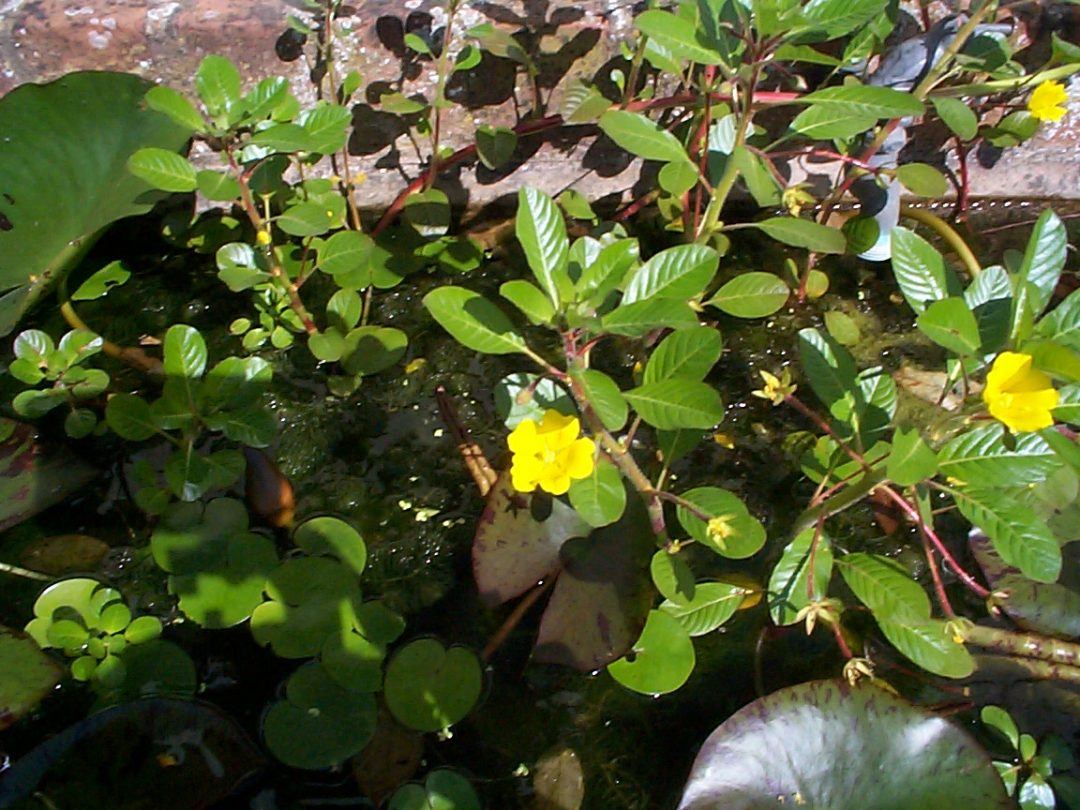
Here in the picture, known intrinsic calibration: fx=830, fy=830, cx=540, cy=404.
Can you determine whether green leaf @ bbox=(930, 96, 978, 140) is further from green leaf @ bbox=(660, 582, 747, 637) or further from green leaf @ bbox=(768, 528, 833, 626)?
green leaf @ bbox=(660, 582, 747, 637)

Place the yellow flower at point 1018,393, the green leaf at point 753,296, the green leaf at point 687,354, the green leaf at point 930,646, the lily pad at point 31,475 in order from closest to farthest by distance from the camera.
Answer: the yellow flower at point 1018,393 → the green leaf at point 687,354 → the green leaf at point 930,646 → the lily pad at point 31,475 → the green leaf at point 753,296

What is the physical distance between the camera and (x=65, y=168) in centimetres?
192

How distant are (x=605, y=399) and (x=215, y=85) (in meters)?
1.03

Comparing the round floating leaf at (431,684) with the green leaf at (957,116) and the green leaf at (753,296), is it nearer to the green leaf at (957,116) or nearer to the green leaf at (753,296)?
the green leaf at (753,296)

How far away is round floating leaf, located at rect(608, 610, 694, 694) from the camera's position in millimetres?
1466

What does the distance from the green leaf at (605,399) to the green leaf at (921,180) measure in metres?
1.13

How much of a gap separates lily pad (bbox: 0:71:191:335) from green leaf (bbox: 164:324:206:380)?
41 cm

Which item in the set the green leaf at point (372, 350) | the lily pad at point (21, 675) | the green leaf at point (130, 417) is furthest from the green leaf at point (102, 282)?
the lily pad at point (21, 675)

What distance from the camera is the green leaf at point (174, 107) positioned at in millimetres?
1573

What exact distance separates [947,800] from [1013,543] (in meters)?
Answer: 0.42

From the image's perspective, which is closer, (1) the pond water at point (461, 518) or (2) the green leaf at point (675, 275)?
(2) the green leaf at point (675, 275)

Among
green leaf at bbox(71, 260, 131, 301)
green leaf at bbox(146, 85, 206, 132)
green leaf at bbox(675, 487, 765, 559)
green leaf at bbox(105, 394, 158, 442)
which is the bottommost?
green leaf at bbox(675, 487, 765, 559)

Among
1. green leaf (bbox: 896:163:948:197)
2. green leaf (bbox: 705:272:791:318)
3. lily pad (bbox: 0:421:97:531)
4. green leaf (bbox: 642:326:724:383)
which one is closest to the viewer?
green leaf (bbox: 642:326:724:383)

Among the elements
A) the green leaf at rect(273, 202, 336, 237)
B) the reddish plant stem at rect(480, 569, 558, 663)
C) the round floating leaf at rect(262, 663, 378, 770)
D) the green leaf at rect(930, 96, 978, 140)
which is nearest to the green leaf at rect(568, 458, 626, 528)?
the reddish plant stem at rect(480, 569, 558, 663)
